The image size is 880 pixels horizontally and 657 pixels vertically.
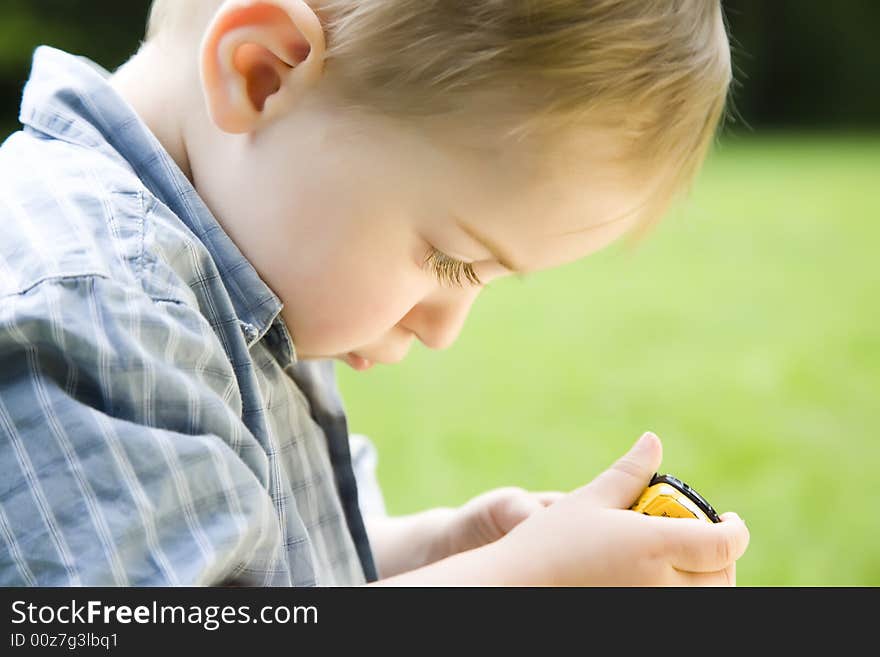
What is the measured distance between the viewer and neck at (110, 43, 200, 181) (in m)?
0.73

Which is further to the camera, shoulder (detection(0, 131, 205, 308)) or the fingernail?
Result: the fingernail

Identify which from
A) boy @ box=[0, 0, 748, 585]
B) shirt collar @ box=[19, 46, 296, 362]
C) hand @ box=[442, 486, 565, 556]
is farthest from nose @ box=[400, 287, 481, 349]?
hand @ box=[442, 486, 565, 556]

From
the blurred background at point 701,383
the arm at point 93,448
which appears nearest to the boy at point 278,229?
the arm at point 93,448

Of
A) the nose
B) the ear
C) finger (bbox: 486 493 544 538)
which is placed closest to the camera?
the ear

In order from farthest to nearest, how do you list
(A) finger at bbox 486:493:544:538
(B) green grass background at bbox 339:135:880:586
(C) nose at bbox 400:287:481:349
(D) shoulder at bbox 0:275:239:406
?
(B) green grass background at bbox 339:135:880:586
(A) finger at bbox 486:493:544:538
(C) nose at bbox 400:287:481:349
(D) shoulder at bbox 0:275:239:406

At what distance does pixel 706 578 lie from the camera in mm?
740

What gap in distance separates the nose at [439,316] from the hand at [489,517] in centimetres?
21

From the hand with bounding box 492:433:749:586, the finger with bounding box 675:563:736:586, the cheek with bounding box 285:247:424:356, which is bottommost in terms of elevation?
the finger with bounding box 675:563:736:586

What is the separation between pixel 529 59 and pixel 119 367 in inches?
11.4

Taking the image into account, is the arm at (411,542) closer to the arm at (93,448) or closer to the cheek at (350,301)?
the cheek at (350,301)

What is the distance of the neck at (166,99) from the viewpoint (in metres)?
0.73

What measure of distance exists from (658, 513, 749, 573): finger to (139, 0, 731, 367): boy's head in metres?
0.19

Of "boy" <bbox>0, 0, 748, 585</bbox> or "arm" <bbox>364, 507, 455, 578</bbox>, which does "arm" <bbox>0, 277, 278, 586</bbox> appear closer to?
"boy" <bbox>0, 0, 748, 585</bbox>
